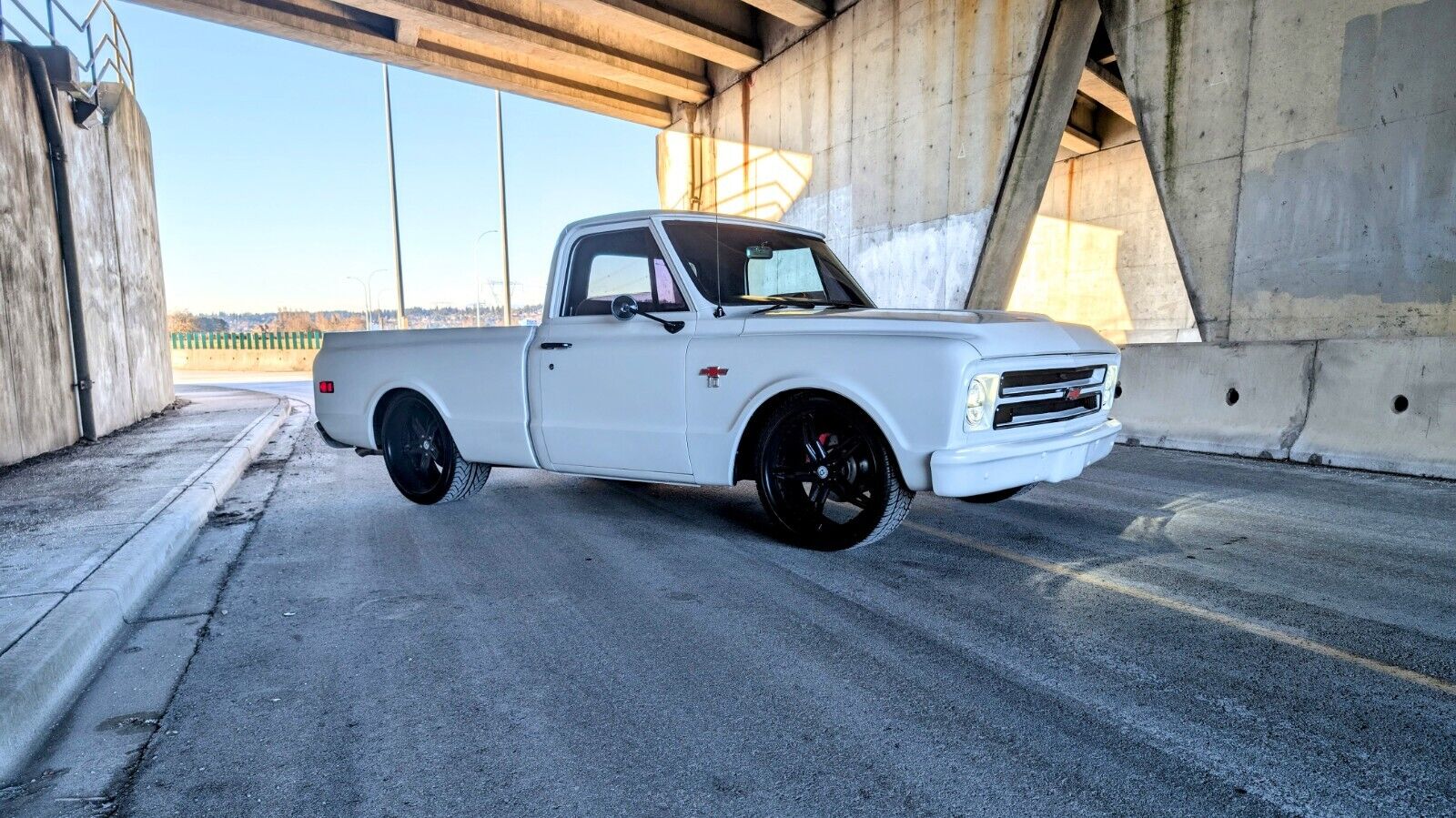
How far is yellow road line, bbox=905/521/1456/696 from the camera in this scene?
250cm

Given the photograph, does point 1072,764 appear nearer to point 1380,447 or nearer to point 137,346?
point 1380,447

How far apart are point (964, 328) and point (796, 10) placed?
11816 millimetres

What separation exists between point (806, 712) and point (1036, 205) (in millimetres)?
10123

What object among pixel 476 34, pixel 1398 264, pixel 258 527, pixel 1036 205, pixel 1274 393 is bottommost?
pixel 258 527

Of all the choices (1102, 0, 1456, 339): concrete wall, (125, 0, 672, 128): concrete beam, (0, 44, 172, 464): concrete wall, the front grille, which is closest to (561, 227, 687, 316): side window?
the front grille

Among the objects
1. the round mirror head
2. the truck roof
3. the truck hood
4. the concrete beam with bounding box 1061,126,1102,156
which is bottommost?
the truck hood

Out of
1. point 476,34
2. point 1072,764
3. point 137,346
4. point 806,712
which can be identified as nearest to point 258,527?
point 806,712

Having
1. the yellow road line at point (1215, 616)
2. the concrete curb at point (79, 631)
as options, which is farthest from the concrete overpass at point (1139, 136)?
the concrete curb at point (79, 631)

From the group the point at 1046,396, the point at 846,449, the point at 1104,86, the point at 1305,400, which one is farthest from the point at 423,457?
the point at 1104,86

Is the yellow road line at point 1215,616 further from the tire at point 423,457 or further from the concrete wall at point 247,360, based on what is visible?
the concrete wall at point 247,360

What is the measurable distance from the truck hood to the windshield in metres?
0.42

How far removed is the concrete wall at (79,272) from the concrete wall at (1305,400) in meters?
10.5

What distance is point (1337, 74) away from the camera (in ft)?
22.2

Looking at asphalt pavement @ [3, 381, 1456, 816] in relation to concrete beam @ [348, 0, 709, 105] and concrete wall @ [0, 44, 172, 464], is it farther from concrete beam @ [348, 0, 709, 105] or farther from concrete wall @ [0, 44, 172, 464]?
concrete beam @ [348, 0, 709, 105]
